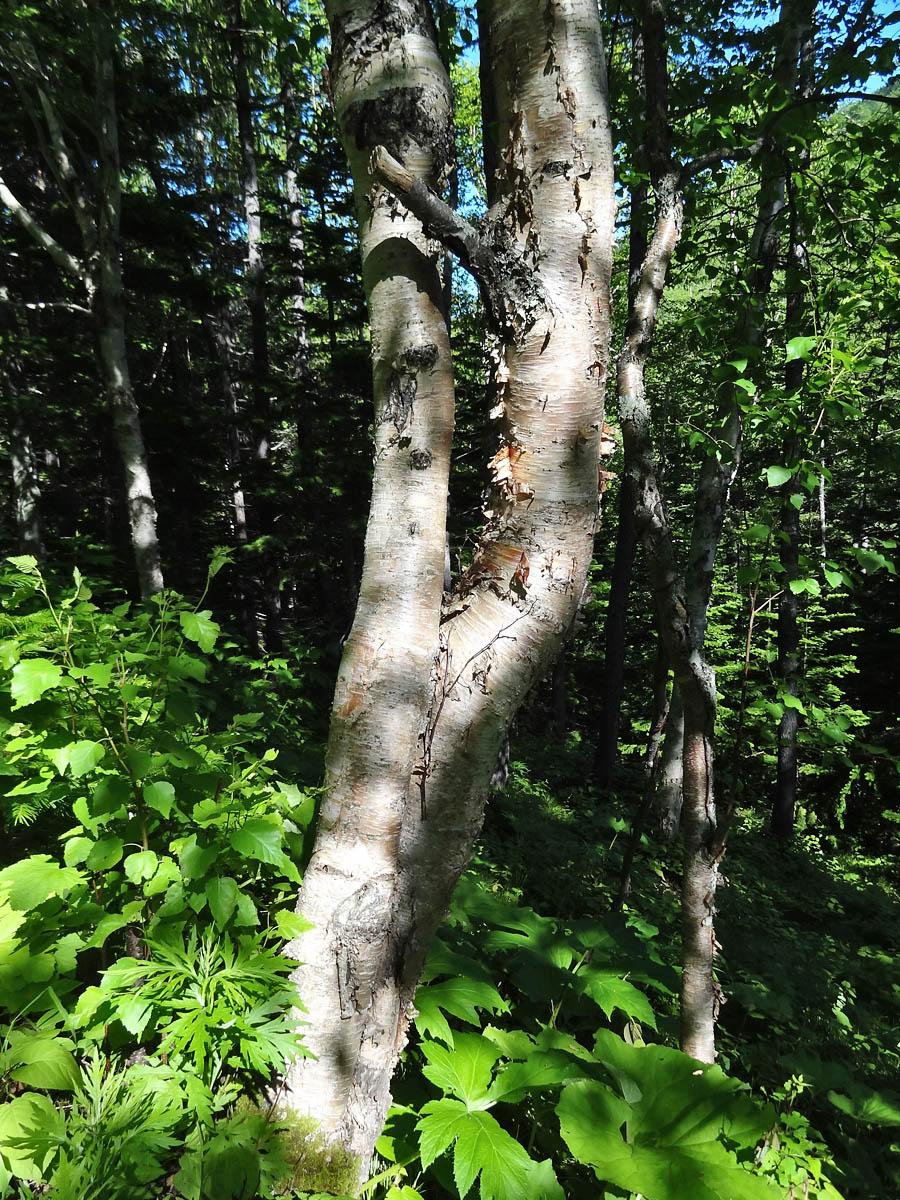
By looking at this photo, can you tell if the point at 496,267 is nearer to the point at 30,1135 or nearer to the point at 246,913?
the point at 246,913

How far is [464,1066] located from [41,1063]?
99 centimetres

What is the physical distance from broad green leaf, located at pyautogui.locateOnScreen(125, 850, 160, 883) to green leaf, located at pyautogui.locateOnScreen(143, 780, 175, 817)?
10 centimetres

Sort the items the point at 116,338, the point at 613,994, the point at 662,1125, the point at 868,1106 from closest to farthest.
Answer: the point at 662,1125
the point at 613,994
the point at 868,1106
the point at 116,338

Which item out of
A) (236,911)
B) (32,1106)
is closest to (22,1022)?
(32,1106)

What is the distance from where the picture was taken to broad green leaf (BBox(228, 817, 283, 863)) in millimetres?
1396

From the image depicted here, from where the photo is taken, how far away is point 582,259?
61.8 inches

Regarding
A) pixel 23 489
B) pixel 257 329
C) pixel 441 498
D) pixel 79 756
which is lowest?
pixel 79 756

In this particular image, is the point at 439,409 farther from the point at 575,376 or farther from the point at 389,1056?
the point at 389,1056

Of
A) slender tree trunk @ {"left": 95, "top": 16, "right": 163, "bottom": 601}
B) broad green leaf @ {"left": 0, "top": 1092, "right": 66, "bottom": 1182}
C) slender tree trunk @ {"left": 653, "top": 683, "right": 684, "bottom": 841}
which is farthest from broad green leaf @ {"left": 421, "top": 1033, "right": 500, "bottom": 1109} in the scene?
slender tree trunk @ {"left": 95, "top": 16, "right": 163, "bottom": 601}

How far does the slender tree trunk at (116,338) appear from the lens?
22.0 feet

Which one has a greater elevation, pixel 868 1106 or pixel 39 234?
pixel 39 234

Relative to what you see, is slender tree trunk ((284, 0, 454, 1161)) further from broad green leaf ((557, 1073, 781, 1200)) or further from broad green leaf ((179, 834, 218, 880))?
broad green leaf ((557, 1073, 781, 1200))

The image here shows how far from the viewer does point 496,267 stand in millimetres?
1564

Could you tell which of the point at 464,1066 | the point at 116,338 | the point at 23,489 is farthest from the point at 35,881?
the point at 23,489
